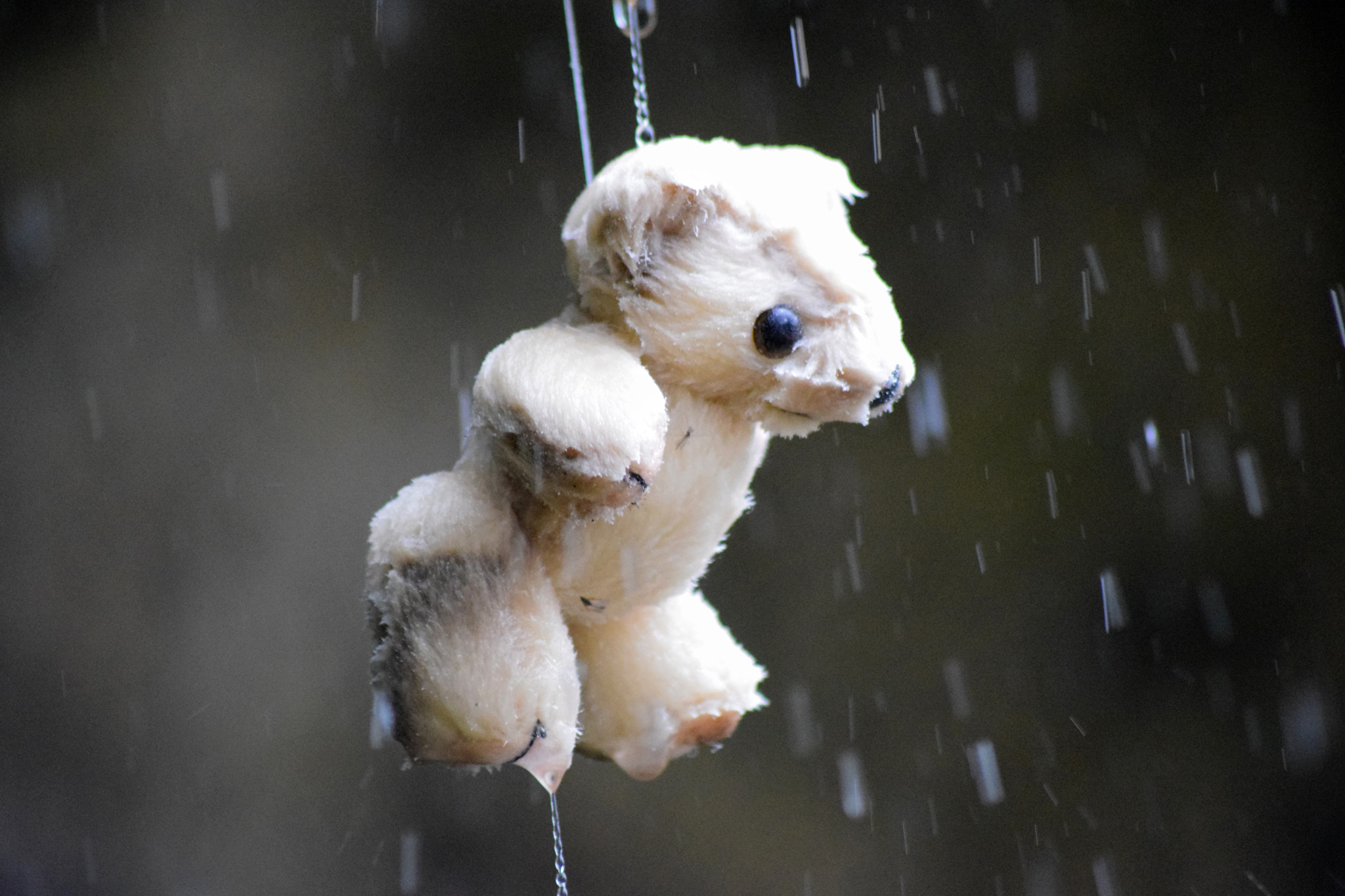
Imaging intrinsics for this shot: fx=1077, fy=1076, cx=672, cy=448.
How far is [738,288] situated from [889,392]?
91 mm

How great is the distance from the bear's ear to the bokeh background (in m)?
1.15

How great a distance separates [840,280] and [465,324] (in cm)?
124

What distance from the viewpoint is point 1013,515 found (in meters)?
1.74

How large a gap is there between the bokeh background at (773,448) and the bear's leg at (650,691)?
1.08m

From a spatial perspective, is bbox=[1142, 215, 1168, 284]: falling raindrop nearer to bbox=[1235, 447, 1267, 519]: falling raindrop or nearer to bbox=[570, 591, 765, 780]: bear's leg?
bbox=[1235, 447, 1267, 519]: falling raindrop

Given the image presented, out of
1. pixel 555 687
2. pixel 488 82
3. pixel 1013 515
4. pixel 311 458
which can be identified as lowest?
pixel 1013 515

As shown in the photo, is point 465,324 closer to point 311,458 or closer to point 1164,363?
point 311,458

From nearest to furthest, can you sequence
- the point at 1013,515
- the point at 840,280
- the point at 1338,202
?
1. the point at 840,280
2. the point at 1338,202
3. the point at 1013,515

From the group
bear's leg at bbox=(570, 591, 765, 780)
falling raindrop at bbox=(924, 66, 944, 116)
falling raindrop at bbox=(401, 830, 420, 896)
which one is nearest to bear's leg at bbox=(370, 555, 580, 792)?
bear's leg at bbox=(570, 591, 765, 780)

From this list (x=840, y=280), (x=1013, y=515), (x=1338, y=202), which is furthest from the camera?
(x=1013, y=515)

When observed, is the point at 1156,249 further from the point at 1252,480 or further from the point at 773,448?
the point at 773,448

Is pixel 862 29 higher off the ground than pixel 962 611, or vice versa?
pixel 862 29

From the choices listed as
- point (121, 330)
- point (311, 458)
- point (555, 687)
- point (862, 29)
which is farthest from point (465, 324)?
point (555, 687)

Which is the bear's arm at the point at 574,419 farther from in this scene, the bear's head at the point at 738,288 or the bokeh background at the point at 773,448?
the bokeh background at the point at 773,448
